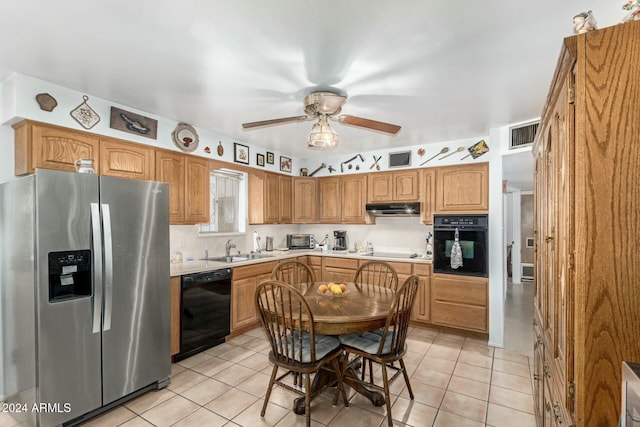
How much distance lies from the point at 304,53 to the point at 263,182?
2802mm

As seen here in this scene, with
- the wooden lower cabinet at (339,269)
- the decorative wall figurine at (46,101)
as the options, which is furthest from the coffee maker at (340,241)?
the decorative wall figurine at (46,101)

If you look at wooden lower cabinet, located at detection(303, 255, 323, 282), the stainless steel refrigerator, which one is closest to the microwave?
wooden lower cabinet, located at detection(303, 255, 323, 282)

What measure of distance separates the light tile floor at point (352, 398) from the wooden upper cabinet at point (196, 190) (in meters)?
1.51

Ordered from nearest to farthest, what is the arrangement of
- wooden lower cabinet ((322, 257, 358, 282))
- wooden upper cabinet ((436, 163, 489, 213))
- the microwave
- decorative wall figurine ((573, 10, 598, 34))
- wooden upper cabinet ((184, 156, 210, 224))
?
1. decorative wall figurine ((573, 10, 598, 34))
2. wooden upper cabinet ((184, 156, 210, 224))
3. wooden upper cabinet ((436, 163, 489, 213))
4. wooden lower cabinet ((322, 257, 358, 282))
5. the microwave

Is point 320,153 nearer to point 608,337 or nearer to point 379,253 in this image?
point 379,253

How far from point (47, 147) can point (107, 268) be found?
1.11m

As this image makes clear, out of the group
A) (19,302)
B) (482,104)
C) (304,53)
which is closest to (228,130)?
(304,53)

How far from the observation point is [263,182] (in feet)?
15.0

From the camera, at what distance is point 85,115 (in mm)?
2609

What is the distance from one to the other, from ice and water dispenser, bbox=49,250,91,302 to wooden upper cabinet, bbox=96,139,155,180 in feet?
3.12

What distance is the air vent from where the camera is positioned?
3.19 metres

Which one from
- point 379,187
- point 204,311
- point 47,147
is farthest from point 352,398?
point 47,147

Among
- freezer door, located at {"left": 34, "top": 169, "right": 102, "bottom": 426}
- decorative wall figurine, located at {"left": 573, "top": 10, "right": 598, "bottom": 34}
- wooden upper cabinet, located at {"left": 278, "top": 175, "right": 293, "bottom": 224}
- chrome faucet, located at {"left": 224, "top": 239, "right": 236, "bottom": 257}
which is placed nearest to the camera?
decorative wall figurine, located at {"left": 573, "top": 10, "right": 598, "bottom": 34}

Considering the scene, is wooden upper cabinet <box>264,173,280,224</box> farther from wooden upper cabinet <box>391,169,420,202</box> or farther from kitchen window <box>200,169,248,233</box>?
wooden upper cabinet <box>391,169,420,202</box>
